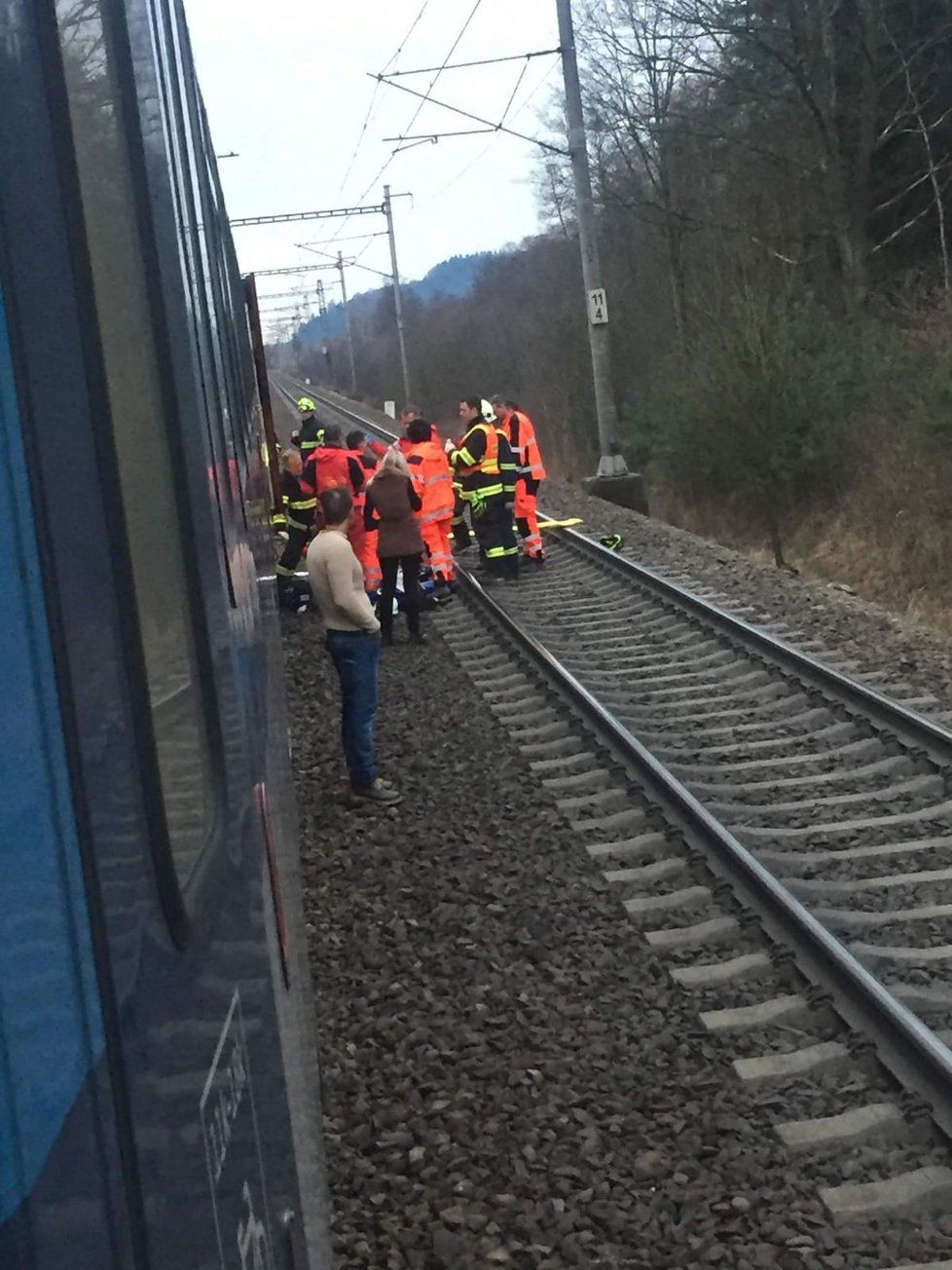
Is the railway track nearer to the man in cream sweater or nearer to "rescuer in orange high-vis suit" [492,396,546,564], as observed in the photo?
the man in cream sweater

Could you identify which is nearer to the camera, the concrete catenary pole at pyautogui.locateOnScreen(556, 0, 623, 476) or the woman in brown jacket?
the woman in brown jacket

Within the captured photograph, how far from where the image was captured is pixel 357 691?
8.34 meters

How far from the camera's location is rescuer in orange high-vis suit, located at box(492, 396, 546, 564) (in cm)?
1462

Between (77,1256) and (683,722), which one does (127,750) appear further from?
(683,722)

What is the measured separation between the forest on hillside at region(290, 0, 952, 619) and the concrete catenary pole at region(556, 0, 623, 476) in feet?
4.46

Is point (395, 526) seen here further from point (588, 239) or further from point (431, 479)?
point (588, 239)

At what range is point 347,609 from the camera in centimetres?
801

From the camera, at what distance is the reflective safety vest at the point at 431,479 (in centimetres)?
1277

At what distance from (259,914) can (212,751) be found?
21.1 inches

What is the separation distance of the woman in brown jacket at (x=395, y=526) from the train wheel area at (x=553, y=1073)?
3713mm

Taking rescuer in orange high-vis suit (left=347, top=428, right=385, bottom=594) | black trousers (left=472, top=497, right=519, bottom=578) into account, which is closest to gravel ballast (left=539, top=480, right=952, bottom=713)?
black trousers (left=472, top=497, right=519, bottom=578)

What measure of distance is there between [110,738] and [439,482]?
11.9 metres

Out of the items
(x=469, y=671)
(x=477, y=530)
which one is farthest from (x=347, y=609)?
(x=477, y=530)

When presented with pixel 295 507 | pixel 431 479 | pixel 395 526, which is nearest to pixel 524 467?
pixel 431 479
